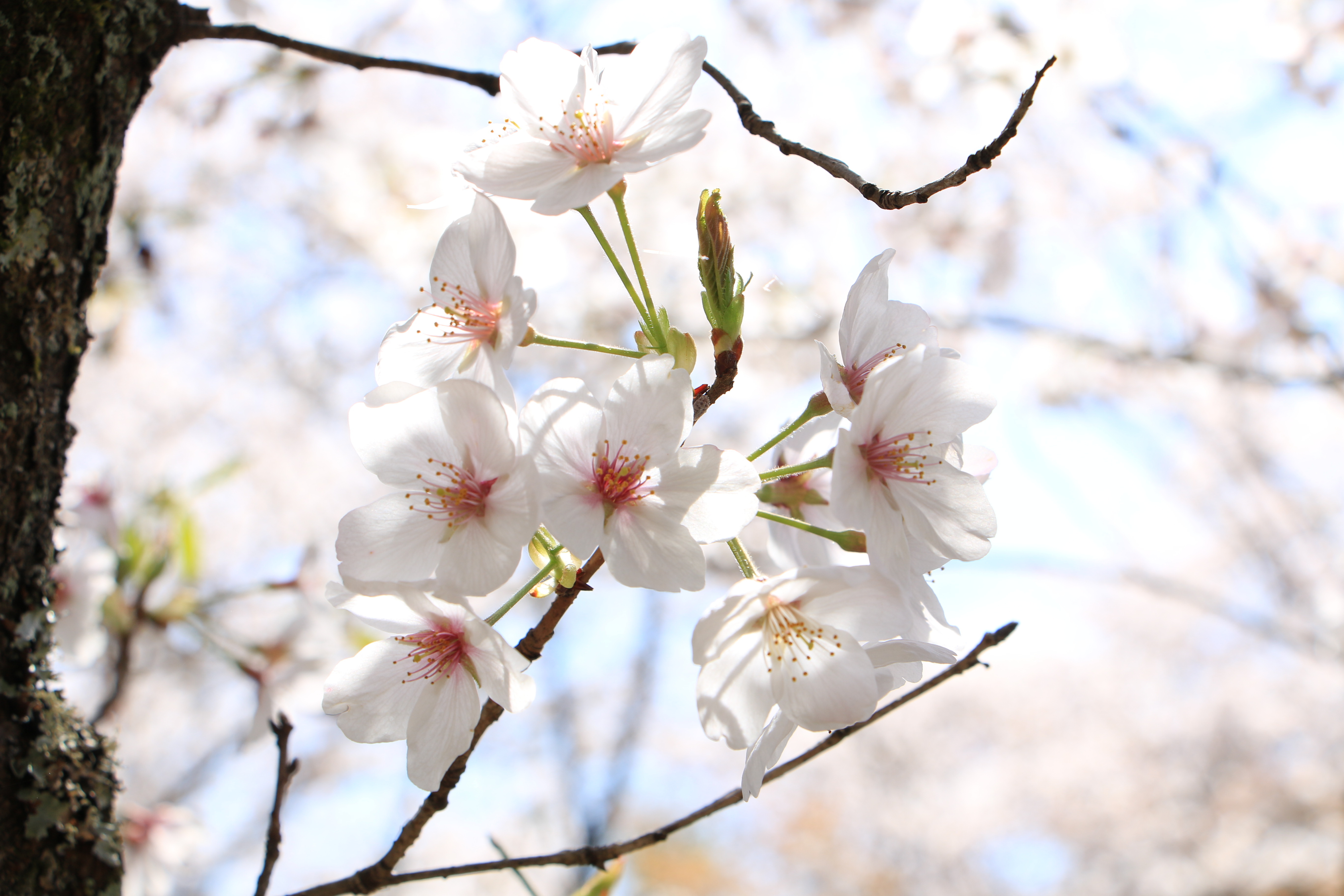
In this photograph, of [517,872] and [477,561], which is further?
[517,872]

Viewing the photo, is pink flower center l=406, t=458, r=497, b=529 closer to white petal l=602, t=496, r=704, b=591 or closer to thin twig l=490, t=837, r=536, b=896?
white petal l=602, t=496, r=704, b=591

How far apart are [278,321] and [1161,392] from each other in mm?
5778

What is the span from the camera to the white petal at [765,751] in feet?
1.71

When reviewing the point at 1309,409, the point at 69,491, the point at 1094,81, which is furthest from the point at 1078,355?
the point at 69,491

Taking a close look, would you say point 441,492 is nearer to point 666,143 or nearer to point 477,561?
point 477,561

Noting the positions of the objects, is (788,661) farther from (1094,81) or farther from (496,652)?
(1094,81)

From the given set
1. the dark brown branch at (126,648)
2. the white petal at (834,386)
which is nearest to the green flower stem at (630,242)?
the white petal at (834,386)

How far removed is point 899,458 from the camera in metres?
0.54

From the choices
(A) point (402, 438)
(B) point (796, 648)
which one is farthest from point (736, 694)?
(A) point (402, 438)

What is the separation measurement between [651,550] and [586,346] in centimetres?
13

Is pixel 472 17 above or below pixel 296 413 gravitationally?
above

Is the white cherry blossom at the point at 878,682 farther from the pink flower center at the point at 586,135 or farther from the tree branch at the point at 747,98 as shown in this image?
the pink flower center at the point at 586,135

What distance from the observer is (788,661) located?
530 mm

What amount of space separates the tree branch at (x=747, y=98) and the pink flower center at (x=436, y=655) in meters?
0.22
